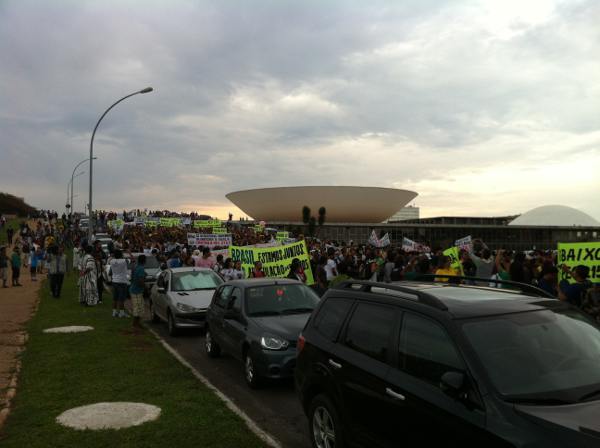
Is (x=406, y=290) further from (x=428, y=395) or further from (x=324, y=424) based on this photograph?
(x=324, y=424)

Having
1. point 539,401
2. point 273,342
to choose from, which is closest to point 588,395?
point 539,401

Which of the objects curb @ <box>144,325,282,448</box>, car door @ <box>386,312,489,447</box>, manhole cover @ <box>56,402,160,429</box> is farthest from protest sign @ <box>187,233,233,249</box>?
car door @ <box>386,312,489,447</box>

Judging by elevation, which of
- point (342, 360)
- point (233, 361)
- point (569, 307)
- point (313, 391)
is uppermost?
point (569, 307)

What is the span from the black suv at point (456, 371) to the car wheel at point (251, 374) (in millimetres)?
2559

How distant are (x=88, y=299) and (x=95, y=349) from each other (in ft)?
24.4

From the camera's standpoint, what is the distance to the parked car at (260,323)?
24.1ft

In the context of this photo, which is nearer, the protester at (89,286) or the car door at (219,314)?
the car door at (219,314)

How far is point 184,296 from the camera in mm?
12383

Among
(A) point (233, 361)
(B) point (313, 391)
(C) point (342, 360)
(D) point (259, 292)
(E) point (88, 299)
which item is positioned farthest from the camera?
(E) point (88, 299)

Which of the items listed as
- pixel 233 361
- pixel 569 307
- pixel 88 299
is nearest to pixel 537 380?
pixel 569 307

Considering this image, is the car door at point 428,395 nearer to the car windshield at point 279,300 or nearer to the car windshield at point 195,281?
the car windshield at point 279,300

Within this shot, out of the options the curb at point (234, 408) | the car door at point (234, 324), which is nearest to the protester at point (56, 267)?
the curb at point (234, 408)

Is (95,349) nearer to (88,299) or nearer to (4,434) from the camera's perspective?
(4,434)

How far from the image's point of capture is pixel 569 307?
4.20 meters
